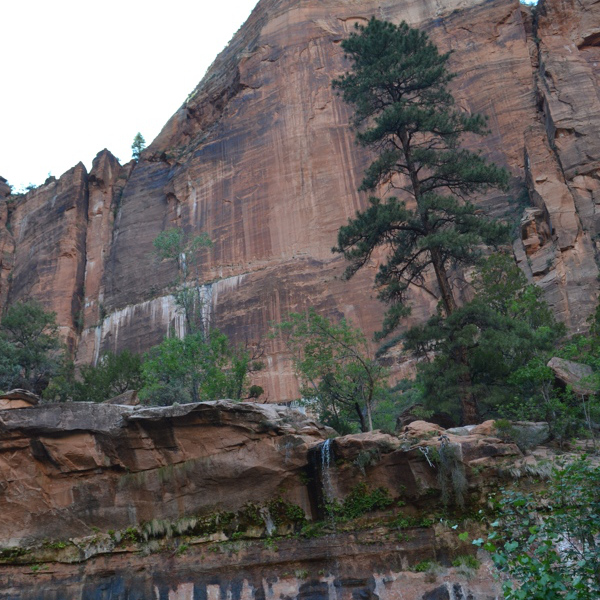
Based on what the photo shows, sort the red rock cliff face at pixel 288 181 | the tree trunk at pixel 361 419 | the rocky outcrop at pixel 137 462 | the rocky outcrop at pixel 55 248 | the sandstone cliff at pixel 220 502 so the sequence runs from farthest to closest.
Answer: the rocky outcrop at pixel 55 248 < the red rock cliff face at pixel 288 181 < the tree trunk at pixel 361 419 < the rocky outcrop at pixel 137 462 < the sandstone cliff at pixel 220 502

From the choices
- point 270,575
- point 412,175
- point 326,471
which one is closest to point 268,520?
point 270,575

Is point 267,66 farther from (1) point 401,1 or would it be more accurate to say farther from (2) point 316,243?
(2) point 316,243

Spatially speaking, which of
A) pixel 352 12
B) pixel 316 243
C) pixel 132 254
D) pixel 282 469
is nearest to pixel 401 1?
pixel 352 12

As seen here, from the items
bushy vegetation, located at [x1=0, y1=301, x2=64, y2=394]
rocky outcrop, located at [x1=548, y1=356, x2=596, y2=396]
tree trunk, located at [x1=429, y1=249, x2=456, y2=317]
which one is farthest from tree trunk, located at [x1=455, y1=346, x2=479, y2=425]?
bushy vegetation, located at [x1=0, y1=301, x2=64, y2=394]

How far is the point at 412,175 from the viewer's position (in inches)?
861

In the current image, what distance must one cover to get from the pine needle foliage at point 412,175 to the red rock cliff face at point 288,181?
29.5ft

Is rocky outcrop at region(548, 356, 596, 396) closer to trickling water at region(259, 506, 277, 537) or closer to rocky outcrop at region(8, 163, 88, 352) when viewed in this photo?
trickling water at region(259, 506, 277, 537)

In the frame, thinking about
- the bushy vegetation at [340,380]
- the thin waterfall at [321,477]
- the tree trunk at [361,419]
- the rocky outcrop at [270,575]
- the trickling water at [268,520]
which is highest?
the bushy vegetation at [340,380]

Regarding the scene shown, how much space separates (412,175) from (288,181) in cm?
2140

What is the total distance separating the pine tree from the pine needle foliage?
0.11 feet

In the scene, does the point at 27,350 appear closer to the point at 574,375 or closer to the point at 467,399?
the point at 467,399

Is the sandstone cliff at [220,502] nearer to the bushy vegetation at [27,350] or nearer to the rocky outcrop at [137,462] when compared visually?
the rocky outcrop at [137,462]

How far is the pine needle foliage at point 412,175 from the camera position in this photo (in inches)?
793

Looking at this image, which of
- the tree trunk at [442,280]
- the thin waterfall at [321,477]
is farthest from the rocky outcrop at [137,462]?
the tree trunk at [442,280]
